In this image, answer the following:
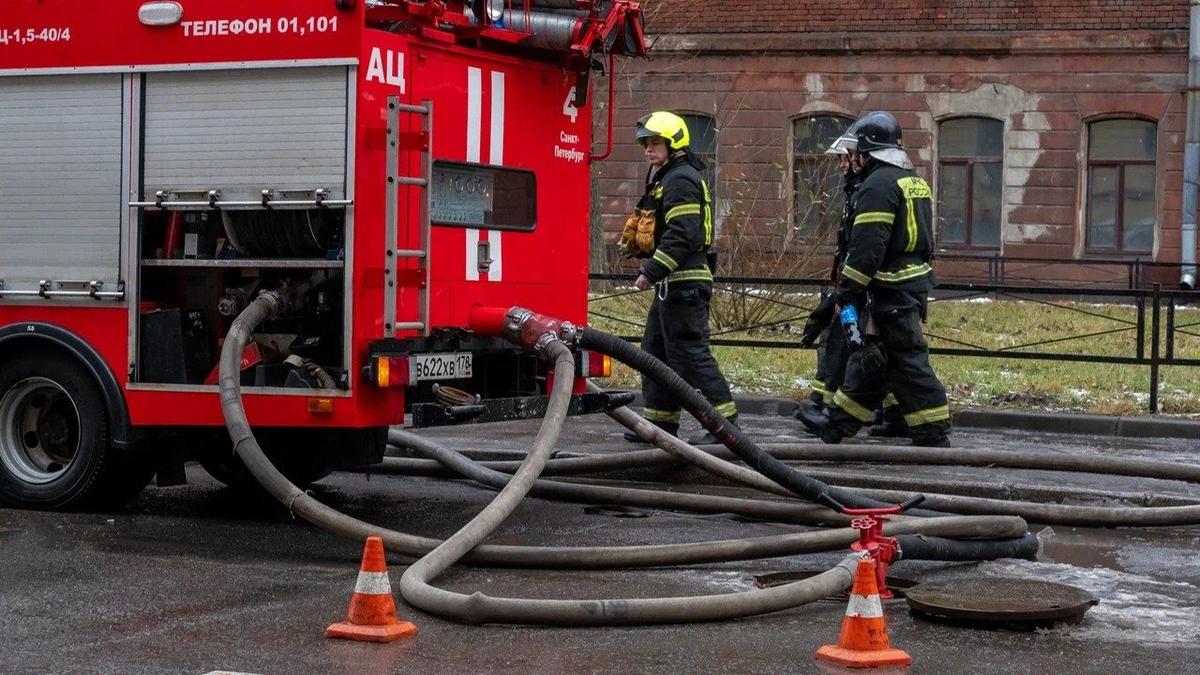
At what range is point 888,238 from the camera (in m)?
10.5

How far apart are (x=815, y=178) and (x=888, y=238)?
38.7 feet

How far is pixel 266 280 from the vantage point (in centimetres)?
786

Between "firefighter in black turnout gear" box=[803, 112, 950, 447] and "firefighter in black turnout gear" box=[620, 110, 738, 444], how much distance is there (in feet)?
2.81

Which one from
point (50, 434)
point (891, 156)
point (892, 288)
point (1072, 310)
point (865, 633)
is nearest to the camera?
point (865, 633)

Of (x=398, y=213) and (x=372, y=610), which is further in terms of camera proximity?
(x=398, y=213)

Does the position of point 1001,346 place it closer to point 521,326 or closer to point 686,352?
point 686,352

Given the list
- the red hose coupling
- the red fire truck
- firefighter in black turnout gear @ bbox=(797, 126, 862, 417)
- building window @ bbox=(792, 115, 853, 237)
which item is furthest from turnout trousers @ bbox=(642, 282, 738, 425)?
building window @ bbox=(792, 115, 853, 237)

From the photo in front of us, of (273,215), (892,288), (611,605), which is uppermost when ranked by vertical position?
(273,215)

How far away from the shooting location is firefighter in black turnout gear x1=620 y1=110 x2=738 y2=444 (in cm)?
1035

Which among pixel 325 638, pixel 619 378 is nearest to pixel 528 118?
pixel 325 638

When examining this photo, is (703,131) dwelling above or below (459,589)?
above

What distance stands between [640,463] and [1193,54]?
20.2m

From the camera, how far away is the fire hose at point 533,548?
229 inches

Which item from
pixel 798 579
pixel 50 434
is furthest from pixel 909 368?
pixel 50 434
